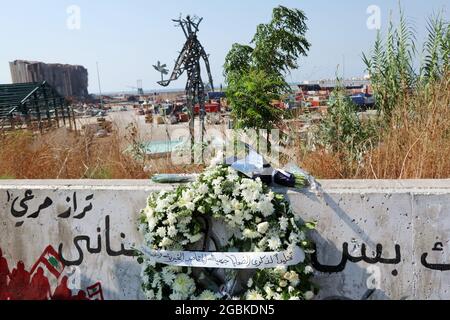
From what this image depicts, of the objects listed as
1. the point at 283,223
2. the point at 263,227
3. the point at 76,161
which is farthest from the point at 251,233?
the point at 76,161

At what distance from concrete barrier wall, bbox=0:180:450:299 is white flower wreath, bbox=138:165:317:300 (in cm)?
17

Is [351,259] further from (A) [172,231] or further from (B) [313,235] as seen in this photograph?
(A) [172,231]

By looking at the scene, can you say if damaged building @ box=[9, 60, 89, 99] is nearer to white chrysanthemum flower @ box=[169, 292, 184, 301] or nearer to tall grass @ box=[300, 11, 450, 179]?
tall grass @ box=[300, 11, 450, 179]

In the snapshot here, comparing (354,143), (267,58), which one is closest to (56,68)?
(267,58)

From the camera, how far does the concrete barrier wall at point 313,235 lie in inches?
91.1

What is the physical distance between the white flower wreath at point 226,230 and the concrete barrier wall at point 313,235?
17cm

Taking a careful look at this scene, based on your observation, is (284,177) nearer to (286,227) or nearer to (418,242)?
(286,227)

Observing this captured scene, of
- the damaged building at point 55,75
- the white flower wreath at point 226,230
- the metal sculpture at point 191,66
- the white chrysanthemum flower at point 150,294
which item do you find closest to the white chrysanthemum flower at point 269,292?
the white flower wreath at point 226,230

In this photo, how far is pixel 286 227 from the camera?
2.27 metres

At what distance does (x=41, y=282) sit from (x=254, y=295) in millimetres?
1487

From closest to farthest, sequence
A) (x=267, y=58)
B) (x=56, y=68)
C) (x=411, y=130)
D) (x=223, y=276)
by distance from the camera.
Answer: (x=223, y=276) < (x=411, y=130) < (x=267, y=58) < (x=56, y=68)

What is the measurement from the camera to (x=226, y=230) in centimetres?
240

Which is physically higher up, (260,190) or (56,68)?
(56,68)

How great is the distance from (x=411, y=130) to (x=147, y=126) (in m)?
2.84
